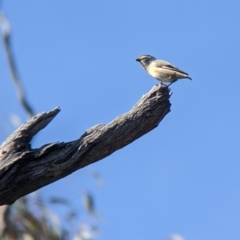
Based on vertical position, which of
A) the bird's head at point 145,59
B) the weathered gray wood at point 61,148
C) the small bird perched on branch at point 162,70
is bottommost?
the weathered gray wood at point 61,148

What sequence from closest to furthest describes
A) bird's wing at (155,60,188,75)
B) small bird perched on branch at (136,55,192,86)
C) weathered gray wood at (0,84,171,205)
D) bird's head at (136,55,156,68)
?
weathered gray wood at (0,84,171,205)
small bird perched on branch at (136,55,192,86)
bird's wing at (155,60,188,75)
bird's head at (136,55,156,68)

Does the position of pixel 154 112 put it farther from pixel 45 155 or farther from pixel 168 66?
pixel 168 66

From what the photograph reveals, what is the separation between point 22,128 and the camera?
498 cm

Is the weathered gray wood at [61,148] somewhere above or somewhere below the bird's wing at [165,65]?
below

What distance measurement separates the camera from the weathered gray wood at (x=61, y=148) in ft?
16.0

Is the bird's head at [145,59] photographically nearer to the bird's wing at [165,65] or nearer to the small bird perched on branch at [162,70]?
the small bird perched on branch at [162,70]

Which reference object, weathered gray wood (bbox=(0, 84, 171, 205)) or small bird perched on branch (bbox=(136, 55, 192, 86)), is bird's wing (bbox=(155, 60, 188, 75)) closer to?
small bird perched on branch (bbox=(136, 55, 192, 86))

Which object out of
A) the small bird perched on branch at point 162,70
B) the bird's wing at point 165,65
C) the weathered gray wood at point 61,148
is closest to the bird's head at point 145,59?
the small bird perched on branch at point 162,70

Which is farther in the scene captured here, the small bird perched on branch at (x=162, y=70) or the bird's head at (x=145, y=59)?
the bird's head at (x=145, y=59)

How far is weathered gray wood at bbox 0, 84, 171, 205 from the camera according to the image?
16.0ft

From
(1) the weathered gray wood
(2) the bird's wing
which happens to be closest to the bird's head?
(2) the bird's wing

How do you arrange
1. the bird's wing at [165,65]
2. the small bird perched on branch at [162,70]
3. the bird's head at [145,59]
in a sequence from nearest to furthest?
the small bird perched on branch at [162,70] < the bird's wing at [165,65] < the bird's head at [145,59]

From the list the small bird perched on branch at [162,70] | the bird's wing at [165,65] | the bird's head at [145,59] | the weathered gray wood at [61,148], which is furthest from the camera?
the bird's head at [145,59]

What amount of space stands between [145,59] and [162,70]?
596mm
